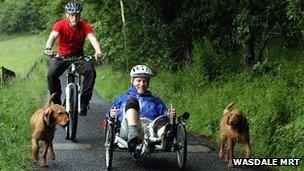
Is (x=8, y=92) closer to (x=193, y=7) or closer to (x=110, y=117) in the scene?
(x=193, y=7)

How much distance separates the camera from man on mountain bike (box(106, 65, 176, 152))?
6605mm

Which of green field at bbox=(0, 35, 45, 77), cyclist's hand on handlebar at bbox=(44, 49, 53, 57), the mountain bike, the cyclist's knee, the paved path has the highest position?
green field at bbox=(0, 35, 45, 77)

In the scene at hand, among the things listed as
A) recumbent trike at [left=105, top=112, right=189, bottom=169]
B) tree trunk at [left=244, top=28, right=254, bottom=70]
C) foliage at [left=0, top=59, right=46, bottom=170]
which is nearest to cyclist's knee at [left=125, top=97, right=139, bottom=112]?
recumbent trike at [left=105, top=112, right=189, bottom=169]

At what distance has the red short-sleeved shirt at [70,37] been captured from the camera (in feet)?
28.1

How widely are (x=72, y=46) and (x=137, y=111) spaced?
2400 mm

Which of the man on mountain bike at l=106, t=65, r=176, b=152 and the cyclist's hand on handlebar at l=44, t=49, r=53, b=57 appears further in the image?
the cyclist's hand on handlebar at l=44, t=49, r=53, b=57

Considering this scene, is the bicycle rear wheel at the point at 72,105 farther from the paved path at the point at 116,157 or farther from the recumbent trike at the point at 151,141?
the recumbent trike at the point at 151,141

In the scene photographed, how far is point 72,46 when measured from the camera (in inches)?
343

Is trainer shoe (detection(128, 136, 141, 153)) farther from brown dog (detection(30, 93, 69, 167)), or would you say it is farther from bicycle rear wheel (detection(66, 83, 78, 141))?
bicycle rear wheel (detection(66, 83, 78, 141))

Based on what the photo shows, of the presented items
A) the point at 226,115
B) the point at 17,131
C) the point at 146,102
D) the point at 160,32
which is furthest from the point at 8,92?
the point at 226,115

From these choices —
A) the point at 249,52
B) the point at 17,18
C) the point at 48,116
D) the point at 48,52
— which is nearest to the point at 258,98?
the point at 249,52

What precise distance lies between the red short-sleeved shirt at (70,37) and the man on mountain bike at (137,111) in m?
1.52

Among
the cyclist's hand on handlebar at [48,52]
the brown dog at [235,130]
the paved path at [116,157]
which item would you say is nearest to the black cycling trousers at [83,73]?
the cyclist's hand on handlebar at [48,52]

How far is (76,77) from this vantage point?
8898 millimetres
